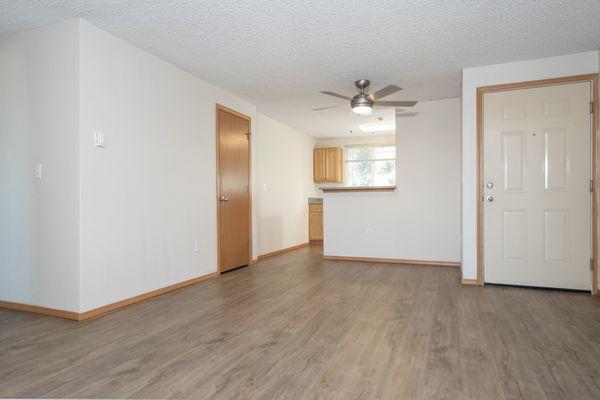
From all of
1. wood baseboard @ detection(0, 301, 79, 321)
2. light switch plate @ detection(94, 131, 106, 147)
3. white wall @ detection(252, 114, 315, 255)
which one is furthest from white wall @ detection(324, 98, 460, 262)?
wood baseboard @ detection(0, 301, 79, 321)

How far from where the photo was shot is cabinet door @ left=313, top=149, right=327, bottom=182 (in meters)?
8.20

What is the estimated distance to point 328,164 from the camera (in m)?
8.17

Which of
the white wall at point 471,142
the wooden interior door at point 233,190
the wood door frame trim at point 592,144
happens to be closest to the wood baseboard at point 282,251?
the wooden interior door at point 233,190

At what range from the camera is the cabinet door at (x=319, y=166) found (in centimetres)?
820

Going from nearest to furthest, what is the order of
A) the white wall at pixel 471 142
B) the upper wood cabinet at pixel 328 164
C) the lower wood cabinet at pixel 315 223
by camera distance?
the white wall at pixel 471 142 < the lower wood cabinet at pixel 315 223 < the upper wood cabinet at pixel 328 164

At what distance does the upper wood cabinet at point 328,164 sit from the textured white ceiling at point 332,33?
3778 millimetres

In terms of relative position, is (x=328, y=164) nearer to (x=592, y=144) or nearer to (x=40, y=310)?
(x=592, y=144)

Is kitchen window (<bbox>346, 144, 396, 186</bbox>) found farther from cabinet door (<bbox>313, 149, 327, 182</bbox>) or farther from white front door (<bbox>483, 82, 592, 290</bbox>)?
white front door (<bbox>483, 82, 592, 290</bbox>)

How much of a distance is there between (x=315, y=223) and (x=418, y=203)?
3.02 meters

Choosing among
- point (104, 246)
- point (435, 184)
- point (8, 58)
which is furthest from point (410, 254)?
point (8, 58)

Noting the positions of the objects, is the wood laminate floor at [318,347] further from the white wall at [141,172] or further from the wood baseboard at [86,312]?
the white wall at [141,172]

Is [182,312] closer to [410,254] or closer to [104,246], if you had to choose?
[104,246]

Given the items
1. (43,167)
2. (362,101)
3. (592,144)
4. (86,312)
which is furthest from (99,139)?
(592,144)

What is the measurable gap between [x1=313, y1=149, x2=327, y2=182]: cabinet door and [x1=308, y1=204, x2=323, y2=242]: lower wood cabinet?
2.26 feet
